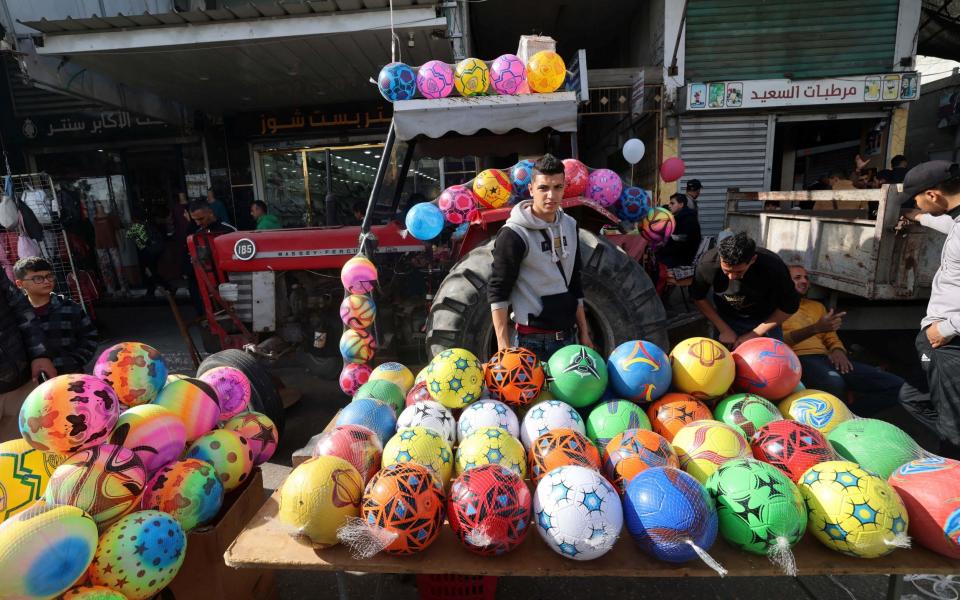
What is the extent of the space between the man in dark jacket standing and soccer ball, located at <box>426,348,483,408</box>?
7.79 feet

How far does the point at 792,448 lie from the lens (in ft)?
5.88

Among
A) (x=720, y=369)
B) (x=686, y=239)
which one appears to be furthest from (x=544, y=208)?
(x=686, y=239)

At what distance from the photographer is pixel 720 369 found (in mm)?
2223

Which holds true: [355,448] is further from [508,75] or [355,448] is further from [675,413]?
[508,75]

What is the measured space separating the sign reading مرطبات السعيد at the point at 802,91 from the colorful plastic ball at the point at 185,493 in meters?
8.23

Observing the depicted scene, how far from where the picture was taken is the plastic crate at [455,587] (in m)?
1.91

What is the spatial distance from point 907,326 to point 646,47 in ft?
22.4

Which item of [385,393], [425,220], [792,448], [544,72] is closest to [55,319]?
[385,393]

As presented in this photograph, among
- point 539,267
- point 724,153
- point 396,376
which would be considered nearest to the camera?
point 539,267

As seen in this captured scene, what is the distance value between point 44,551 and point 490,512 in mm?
1350

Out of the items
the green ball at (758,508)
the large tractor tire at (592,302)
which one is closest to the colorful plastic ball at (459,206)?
the large tractor tire at (592,302)

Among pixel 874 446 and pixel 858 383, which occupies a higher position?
pixel 874 446

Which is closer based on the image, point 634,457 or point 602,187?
point 634,457

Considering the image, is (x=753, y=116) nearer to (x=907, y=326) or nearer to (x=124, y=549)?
(x=907, y=326)
